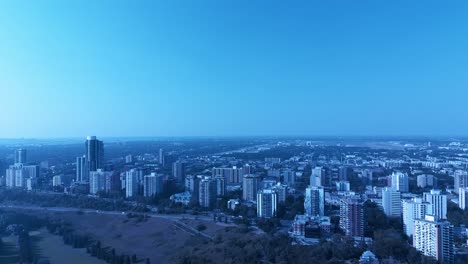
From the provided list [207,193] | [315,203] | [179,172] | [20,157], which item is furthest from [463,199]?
[20,157]

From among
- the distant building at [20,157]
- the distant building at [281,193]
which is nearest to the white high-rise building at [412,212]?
the distant building at [281,193]

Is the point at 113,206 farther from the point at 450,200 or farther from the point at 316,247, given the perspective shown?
the point at 450,200

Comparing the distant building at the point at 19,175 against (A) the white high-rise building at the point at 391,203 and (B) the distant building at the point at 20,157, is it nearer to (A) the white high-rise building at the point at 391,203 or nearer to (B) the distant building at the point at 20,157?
(B) the distant building at the point at 20,157

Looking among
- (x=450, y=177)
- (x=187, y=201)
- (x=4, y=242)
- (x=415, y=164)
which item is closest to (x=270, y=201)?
Answer: (x=187, y=201)

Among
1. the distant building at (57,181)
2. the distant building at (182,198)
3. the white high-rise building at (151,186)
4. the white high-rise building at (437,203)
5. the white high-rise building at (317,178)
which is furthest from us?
the distant building at (57,181)

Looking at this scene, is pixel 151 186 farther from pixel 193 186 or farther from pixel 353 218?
pixel 353 218
